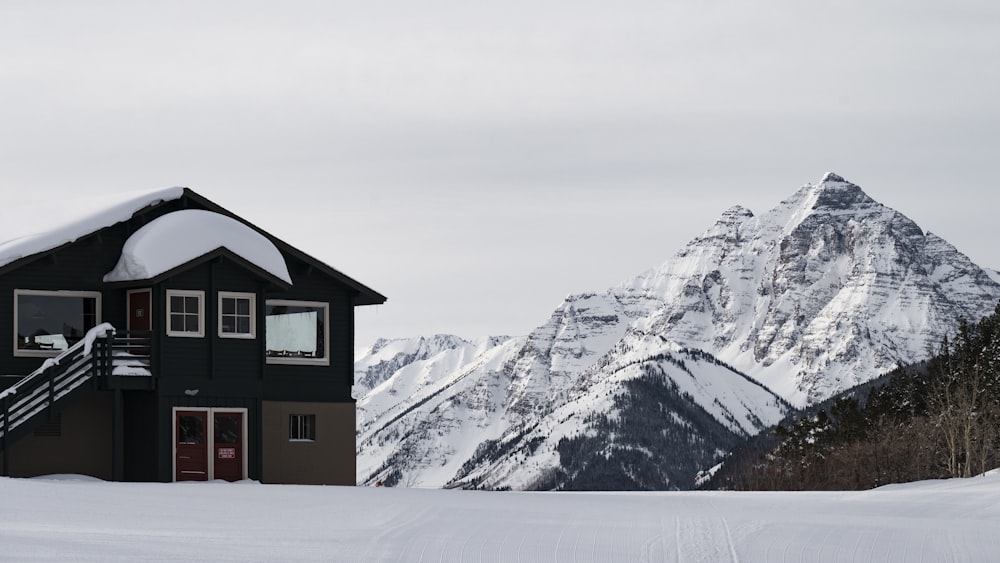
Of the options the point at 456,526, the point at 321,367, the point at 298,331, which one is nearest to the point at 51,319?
the point at 298,331

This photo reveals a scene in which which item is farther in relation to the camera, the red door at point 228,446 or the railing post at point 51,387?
the red door at point 228,446

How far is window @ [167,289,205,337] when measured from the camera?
42125 mm

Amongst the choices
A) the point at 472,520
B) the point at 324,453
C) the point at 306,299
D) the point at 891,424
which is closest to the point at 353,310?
the point at 306,299

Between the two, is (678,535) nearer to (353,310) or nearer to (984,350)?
(353,310)

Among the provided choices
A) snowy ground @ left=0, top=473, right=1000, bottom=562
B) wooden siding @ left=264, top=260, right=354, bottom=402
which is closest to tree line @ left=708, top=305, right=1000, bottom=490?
wooden siding @ left=264, top=260, right=354, bottom=402

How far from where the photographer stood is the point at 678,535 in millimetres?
27172

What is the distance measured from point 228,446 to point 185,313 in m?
3.89

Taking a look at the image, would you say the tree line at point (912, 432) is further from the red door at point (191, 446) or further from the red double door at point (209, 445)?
the red door at point (191, 446)

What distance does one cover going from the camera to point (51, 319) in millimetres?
42188

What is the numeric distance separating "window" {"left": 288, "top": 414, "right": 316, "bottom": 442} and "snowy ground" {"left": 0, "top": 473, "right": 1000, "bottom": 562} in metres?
7.92

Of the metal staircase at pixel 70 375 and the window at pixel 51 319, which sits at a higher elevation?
the window at pixel 51 319

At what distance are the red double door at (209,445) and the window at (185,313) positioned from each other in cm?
217

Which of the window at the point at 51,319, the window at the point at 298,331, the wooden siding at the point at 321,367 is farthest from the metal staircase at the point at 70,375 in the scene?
the window at the point at 298,331

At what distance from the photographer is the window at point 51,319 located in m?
41.7
